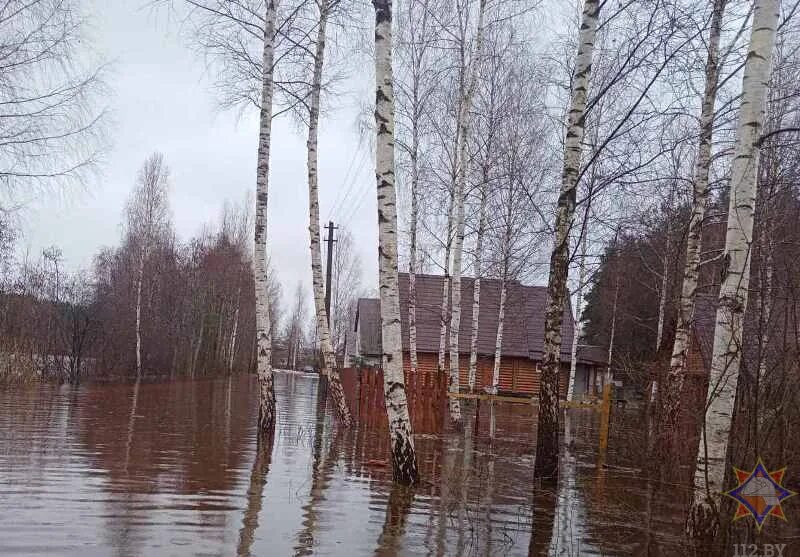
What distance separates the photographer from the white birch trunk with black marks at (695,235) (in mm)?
9648

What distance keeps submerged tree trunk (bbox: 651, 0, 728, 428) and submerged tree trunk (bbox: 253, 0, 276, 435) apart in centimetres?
648

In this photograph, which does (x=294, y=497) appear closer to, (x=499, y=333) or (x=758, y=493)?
(x=758, y=493)

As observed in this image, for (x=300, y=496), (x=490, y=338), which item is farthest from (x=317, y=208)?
(x=490, y=338)

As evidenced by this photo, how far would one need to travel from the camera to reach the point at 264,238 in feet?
40.7

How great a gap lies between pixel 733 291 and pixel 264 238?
8.57 meters

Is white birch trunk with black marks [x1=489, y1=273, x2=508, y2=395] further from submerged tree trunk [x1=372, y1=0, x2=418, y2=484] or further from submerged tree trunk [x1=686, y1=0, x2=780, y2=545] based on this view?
submerged tree trunk [x1=686, y1=0, x2=780, y2=545]

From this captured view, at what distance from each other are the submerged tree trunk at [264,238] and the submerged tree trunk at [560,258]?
542 cm

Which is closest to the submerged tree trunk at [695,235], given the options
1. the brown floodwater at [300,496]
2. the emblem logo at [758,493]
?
the brown floodwater at [300,496]

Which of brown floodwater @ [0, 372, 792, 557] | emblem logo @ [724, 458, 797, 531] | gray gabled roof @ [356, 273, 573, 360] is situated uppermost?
gray gabled roof @ [356, 273, 573, 360]

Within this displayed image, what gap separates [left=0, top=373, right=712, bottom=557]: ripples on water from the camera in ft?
17.5

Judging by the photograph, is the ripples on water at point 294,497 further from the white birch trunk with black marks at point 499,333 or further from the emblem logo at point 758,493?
the white birch trunk with black marks at point 499,333

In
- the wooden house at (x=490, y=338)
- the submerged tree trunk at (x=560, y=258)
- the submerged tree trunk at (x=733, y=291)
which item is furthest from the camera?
the wooden house at (x=490, y=338)

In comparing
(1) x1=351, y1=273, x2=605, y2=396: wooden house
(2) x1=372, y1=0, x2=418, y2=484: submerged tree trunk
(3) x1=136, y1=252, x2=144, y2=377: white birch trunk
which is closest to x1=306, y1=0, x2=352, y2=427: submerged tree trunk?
(2) x1=372, y1=0, x2=418, y2=484: submerged tree trunk

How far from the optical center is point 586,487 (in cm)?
866
